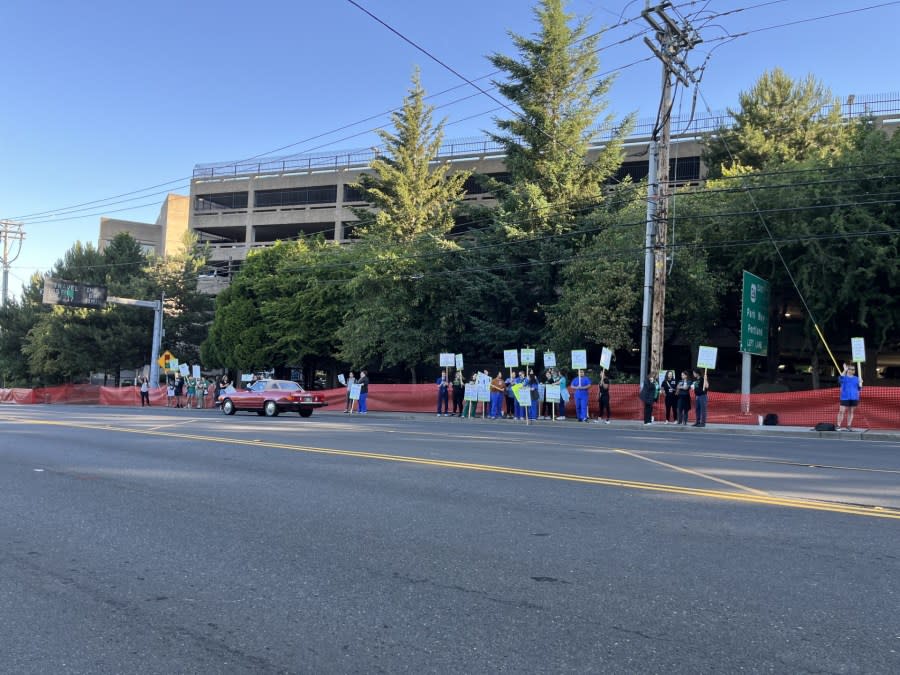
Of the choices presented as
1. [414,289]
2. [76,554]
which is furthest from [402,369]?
[76,554]

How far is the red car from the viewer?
27.2 metres

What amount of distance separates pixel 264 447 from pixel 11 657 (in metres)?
9.67

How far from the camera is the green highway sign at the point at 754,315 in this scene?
24.0 meters

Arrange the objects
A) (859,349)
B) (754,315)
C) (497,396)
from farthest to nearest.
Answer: (497,396)
(754,315)
(859,349)

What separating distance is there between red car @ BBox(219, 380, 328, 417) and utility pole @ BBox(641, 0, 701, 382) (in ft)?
39.1

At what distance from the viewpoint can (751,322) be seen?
957 inches

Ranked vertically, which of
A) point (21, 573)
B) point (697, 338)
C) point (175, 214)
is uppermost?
point (175, 214)

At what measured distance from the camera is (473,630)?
405 centimetres

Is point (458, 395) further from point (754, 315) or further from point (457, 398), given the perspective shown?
point (754, 315)

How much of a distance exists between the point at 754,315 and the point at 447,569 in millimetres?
21681

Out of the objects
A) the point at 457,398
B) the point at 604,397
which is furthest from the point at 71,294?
the point at 604,397

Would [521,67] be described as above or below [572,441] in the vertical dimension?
above

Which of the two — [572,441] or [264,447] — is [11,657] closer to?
[264,447]

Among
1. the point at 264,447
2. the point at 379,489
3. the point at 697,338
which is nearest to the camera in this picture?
the point at 379,489
